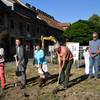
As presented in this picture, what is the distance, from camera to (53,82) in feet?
48.0

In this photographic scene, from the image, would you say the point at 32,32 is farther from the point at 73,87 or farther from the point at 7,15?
the point at 73,87

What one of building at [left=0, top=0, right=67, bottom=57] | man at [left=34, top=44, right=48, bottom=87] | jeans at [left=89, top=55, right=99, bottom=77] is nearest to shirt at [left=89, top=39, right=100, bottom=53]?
jeans at [left=89, top=55, right=99, bottom=77]

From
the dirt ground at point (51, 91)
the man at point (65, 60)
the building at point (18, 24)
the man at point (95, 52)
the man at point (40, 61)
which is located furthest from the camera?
the building at point (18, 24)

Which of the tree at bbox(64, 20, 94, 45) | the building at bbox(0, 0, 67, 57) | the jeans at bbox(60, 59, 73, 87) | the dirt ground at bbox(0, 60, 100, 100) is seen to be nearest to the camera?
the dirt ground at bbox(0, 60, 100, 100)

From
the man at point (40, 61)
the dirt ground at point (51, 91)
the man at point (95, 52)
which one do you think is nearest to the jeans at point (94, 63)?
the man at point (95, 52)

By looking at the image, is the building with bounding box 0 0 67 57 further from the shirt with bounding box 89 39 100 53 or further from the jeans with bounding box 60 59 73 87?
the jeans with bounding box 60 59 73 87

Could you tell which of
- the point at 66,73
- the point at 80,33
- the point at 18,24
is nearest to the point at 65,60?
the point at 66,73

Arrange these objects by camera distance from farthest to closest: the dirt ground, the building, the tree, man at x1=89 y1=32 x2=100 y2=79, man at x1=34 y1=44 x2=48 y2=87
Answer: the tree, the building, man at x1=34 y1=44 x2=48 y2=87, man at x1=89 y1=32 x2=100 y2=79, the dirt ground

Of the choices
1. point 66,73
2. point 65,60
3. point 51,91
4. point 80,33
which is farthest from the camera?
point 80,33

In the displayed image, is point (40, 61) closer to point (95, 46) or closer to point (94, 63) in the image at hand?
point (94, 63)

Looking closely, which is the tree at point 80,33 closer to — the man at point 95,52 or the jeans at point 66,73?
the man at point 95,52

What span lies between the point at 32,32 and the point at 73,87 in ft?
154

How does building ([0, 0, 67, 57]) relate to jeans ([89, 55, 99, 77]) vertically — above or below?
above

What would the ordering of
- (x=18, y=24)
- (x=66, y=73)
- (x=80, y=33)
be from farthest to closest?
1. (x=80, y=33)
2. (x=18, y=24)
3. (x=66, y=73)
